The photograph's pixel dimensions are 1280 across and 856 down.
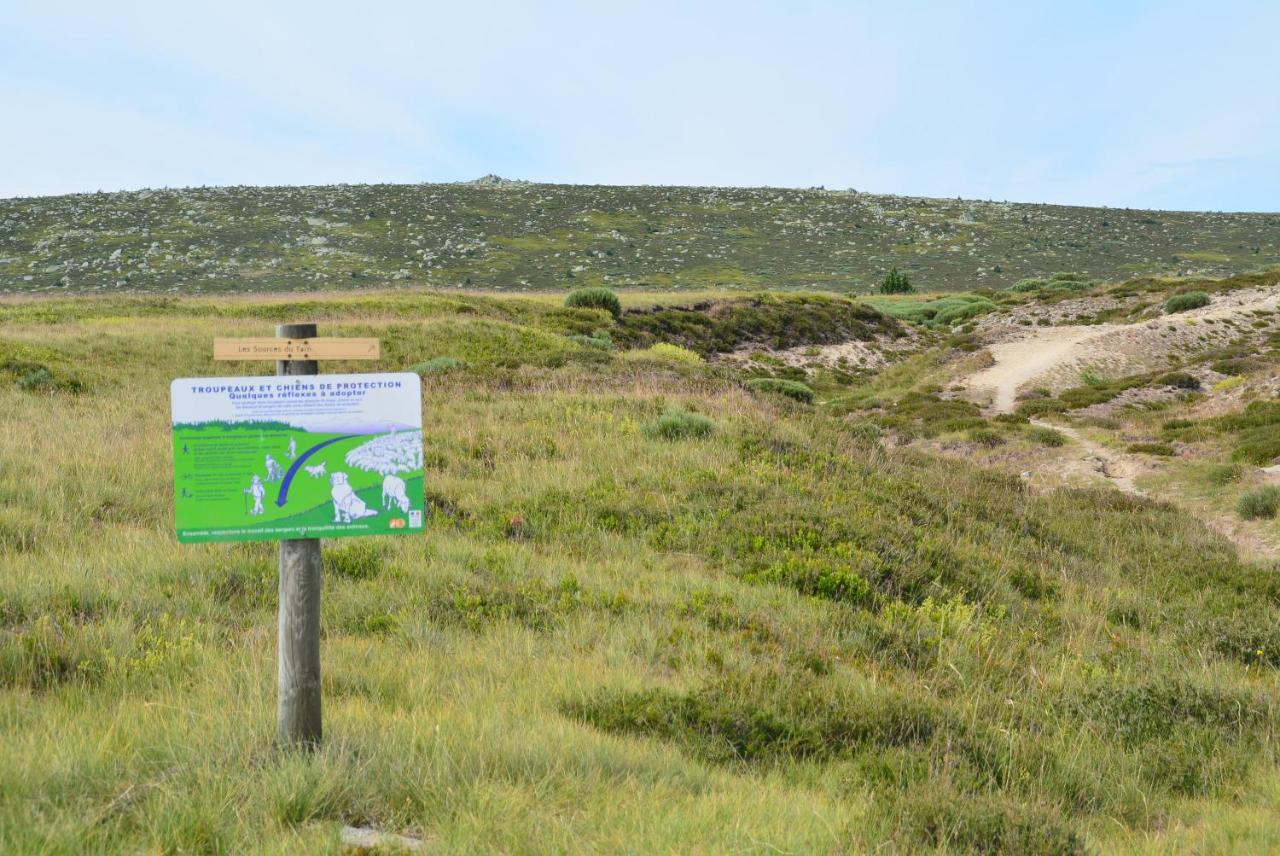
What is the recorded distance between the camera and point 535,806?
360 centimetres

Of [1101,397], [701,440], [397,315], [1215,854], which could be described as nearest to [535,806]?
[1215,854]

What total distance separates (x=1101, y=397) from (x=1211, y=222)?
85556 mm

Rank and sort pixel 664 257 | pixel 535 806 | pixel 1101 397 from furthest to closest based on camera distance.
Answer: pixel 664 257 < pixel 1101 397 < pixel 535 806

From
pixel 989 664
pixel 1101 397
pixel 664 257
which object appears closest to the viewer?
pixel 989 664

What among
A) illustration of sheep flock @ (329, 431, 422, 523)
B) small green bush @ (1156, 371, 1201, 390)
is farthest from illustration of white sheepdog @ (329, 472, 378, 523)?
small green bush @ (1156, 371, 1201, 390)

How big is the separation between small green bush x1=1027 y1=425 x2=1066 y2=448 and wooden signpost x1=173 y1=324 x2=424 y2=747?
19.5 meters

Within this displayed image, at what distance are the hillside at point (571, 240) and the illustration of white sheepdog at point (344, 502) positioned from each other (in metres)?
53.5

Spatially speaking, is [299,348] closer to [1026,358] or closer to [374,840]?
[374,840]

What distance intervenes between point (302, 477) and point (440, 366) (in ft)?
51.2

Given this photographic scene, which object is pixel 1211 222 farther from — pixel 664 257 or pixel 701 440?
pixel 701 440

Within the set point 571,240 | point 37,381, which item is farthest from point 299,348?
point 571,240

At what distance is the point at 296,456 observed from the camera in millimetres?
3904

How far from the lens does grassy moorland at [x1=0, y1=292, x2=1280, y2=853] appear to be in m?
3.59

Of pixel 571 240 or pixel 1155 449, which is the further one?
pixel 571 240
